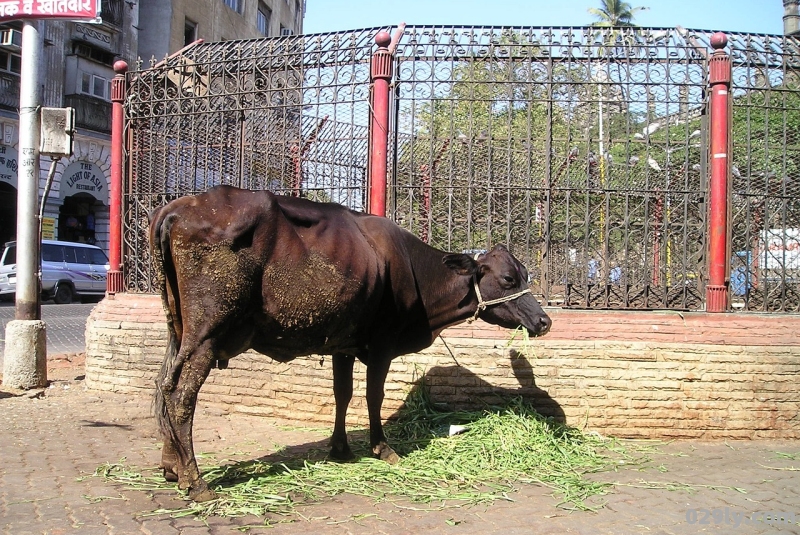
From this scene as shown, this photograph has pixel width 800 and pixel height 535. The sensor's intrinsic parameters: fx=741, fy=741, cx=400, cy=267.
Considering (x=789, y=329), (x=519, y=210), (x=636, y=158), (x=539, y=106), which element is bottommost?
(x=789, y=329)

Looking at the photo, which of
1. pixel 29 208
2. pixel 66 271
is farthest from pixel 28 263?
pixel 66 271

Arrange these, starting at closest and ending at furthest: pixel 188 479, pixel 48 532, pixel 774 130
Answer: pixel 48 532 → pixel 188 479 → pixel 774 130

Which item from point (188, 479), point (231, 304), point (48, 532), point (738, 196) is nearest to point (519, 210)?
point (738, 196)

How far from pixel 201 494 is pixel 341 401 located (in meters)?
1.59

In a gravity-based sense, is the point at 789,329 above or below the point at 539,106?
below


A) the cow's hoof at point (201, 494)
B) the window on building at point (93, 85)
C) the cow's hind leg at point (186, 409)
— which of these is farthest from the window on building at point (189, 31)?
the cow's hoof at point (201, 494)

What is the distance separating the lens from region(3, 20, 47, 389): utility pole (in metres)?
8.42

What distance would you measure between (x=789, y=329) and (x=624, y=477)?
9.65ft

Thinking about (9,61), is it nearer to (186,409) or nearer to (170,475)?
(170,475)

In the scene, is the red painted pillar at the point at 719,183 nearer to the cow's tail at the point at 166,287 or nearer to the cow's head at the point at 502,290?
the cow's head at the point at 502,290

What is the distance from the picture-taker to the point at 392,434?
6.81 m

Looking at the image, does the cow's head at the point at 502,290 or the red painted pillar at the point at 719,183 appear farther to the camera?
the red painted pillar at the point at 719,183

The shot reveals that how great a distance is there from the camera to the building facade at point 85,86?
2491 cm

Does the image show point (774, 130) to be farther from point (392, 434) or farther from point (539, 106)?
point (392, 434)
